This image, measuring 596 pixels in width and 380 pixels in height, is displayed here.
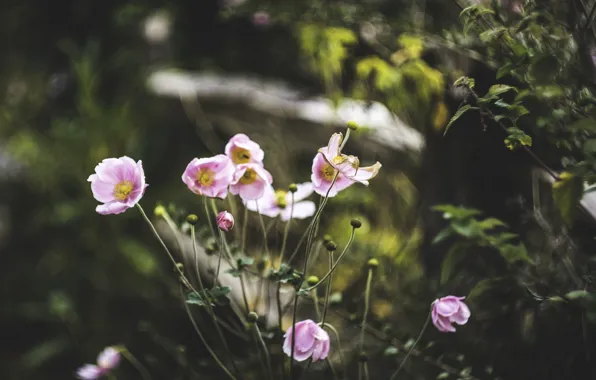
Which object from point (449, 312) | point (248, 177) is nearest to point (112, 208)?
point (248, 177)

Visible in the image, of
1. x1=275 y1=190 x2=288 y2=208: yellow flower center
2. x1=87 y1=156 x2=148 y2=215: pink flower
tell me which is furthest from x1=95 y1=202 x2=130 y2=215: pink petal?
x1=275 y1=190 x2=288 y2=208: yellow flower center

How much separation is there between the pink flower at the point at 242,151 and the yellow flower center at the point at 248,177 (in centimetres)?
2

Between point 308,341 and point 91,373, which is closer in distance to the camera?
point 308,341

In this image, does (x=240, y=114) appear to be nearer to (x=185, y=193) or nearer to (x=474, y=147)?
(x=185, y=193)

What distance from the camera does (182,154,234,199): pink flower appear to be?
2.35 ft

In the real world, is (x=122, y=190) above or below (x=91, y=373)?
above

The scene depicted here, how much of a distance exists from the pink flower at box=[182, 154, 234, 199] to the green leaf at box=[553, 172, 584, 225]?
359 millimetres

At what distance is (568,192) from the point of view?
0.62 meters

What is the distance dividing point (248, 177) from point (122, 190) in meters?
0.15

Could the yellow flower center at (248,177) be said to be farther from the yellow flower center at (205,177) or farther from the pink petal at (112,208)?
the pink petal at (112,208)

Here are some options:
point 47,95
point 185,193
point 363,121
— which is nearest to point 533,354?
point 363,121

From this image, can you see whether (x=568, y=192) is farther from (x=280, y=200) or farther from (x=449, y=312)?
(x=280, y=200)

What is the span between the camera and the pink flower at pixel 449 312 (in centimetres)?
71

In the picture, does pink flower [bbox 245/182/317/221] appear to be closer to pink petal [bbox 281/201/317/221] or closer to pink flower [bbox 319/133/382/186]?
pink petal [bbox 281/201/317/221]
